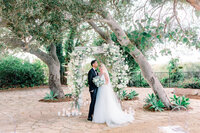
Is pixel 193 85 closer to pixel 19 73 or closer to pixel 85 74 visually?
pixel 85 74

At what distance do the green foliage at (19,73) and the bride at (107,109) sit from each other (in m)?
12.6

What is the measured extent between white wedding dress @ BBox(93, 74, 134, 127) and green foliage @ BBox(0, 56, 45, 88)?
12564mm

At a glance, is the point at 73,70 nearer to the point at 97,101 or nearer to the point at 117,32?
the point at 97,101

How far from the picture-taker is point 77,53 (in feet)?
22.8

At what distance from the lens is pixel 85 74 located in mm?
7141

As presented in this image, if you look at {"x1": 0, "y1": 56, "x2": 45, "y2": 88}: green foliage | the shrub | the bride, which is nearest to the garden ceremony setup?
the bride

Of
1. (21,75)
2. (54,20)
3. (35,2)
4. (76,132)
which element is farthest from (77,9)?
(21,75)

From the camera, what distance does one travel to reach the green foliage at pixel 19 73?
16.2 m

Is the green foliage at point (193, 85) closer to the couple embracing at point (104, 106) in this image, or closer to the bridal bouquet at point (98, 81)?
the couple embracing at point (104, 106)

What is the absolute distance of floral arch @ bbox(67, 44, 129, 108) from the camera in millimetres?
6941

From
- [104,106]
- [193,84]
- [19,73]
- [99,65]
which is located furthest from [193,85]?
[19,73]

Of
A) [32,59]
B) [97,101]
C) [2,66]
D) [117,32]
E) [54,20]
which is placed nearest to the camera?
[97,101]

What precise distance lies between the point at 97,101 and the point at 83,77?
126 cm

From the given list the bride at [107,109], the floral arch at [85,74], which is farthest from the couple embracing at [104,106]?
the floral arch at [85,74]
